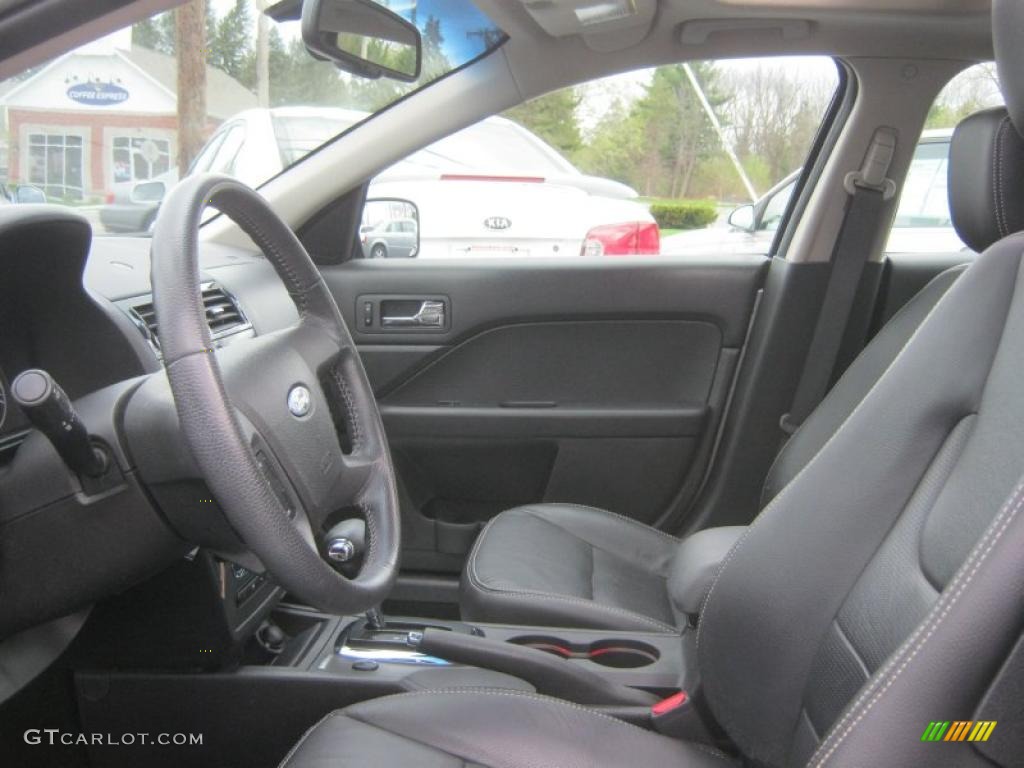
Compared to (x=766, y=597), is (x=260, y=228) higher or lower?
higher

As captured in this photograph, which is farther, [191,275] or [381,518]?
[381,518]

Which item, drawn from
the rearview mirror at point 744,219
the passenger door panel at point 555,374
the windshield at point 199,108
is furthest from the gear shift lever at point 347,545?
the rearview mirror at point 744,219

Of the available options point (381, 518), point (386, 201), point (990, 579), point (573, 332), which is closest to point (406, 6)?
point (386, 201)

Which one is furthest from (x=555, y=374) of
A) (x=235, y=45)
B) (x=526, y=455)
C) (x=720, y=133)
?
(x=235, y=45)

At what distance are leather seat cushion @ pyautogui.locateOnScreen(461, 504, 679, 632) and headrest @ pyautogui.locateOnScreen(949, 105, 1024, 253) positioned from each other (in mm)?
841

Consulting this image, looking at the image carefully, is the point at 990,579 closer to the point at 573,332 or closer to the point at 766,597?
the point at 766,597

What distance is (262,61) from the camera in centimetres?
251

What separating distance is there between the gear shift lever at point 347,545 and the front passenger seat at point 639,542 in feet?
1.49

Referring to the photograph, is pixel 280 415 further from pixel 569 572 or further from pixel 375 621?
pixel 569 572

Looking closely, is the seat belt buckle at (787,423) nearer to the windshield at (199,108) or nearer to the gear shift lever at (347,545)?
the windshield at (199,108)

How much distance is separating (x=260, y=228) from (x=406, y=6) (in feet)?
3.11

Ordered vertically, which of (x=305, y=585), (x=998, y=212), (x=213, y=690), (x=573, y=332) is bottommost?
(x=213, y=690)

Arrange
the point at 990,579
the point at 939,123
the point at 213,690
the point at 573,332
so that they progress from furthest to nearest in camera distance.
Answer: the point at 573,332 → the point at 939,123 → the point at 213,690 → the point at 990,579

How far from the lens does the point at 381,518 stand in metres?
1.45
